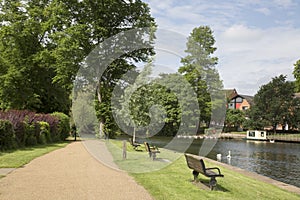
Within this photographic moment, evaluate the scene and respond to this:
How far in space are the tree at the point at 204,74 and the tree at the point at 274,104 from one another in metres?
12.8

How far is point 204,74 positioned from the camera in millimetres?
43344

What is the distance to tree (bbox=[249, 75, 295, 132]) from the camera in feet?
193

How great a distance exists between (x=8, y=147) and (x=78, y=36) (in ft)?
40.6

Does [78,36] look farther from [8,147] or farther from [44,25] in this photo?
[8,147]

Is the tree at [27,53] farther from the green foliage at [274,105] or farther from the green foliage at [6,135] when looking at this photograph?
the green foliage at [274,105]

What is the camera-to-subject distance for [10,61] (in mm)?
30422

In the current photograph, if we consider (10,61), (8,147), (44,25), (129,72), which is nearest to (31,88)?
(10,61)

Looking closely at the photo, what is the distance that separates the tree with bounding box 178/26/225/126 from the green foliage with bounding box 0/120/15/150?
2273cm

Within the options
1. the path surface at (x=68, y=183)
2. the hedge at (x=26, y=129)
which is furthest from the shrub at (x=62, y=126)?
the path surface at (x=68, y=183)

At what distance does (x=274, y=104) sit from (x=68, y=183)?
56.3 meters

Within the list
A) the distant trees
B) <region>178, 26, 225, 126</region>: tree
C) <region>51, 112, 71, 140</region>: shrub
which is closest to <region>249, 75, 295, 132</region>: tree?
<region>178, 26, 225, 126</region>: tree

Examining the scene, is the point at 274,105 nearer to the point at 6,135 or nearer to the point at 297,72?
the point at 297,72

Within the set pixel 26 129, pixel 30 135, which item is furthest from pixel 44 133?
pixel 26 129

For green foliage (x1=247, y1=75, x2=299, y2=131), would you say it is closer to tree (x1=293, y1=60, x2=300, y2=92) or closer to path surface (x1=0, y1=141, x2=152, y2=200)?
tree (x1=293, y1=60, x2=300, y2=92)
